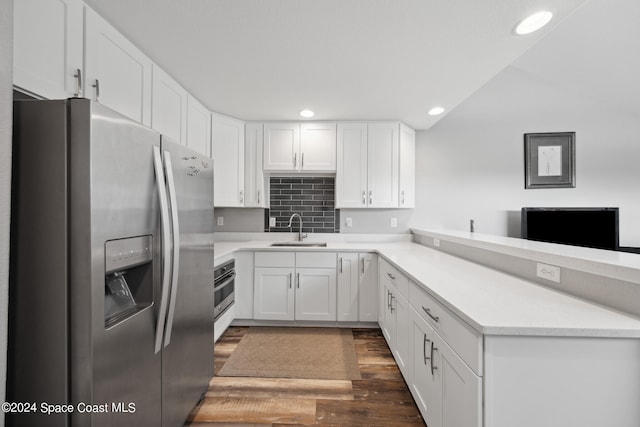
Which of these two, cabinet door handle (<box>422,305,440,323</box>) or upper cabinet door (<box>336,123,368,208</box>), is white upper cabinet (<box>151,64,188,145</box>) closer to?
upper cabinet door (<box>336,123,368,208</box>)

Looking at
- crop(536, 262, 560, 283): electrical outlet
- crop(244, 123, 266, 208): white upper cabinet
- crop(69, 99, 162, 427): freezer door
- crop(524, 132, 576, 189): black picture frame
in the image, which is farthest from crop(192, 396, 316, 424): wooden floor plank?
crop(524, 132, 576, 189): black picture frame

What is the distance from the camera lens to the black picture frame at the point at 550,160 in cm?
358

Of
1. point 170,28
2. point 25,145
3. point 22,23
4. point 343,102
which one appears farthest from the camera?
point 343,102

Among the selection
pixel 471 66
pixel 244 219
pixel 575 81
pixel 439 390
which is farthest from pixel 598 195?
pixel 244 219

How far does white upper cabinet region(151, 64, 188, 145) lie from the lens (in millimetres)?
2000

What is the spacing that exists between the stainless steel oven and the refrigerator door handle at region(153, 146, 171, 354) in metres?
1.07

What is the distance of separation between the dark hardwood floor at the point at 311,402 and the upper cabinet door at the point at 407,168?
174 cm

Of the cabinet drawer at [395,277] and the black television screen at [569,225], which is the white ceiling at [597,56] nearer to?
the black television screen at [569,225]

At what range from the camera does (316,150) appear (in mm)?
3277

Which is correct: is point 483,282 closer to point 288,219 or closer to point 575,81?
point 288,219

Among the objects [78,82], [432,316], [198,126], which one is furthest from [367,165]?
[78,82]

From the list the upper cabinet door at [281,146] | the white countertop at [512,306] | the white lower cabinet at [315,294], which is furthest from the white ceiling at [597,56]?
the white lower cabinet at [315,294]

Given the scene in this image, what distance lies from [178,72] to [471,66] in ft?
6.81

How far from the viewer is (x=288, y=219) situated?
140 inches
